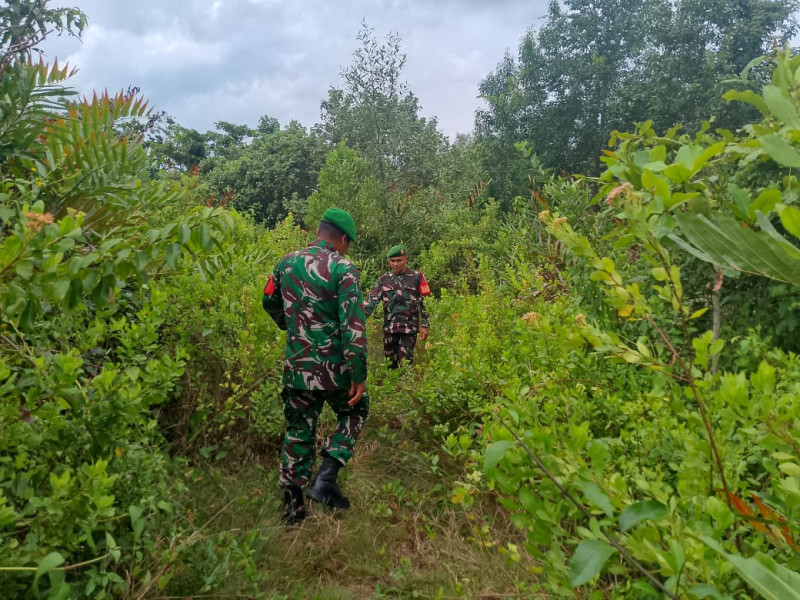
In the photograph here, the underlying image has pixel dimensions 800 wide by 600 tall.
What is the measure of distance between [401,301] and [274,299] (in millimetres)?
2691

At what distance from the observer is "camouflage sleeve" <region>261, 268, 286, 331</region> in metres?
3.14

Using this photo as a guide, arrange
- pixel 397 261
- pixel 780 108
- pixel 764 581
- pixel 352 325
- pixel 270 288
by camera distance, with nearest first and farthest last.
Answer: pixel 764 581, pixel 780 108, pixel 352 325, pixel 270 288, pixel 397 261

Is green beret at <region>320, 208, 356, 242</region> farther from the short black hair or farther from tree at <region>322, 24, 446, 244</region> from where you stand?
tree at <region>322, 24, 446, 244</region>

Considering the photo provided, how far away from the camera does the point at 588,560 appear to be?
2.31 ft

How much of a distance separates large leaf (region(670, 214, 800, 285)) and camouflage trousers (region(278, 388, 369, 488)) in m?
2.51

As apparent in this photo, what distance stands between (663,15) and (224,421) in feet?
72.0

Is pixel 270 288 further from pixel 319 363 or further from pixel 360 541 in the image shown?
pixel 360 541

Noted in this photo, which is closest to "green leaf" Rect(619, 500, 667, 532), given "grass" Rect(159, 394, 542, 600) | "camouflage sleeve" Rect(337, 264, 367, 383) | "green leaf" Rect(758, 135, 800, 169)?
"green leaf" Rect(758, 135, 800, 169)

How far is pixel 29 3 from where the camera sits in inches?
97.3

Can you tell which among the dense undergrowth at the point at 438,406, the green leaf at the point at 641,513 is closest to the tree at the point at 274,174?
the dense undergrowth at the point at 438,406

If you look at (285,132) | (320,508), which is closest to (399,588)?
(320,508)

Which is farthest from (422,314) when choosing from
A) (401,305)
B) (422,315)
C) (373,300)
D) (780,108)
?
(780,108)

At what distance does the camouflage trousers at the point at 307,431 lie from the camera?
2.86 metres

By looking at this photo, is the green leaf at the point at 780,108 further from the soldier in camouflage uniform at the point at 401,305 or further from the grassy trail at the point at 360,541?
the soldier in camouflage uniform at the point at 401,305
